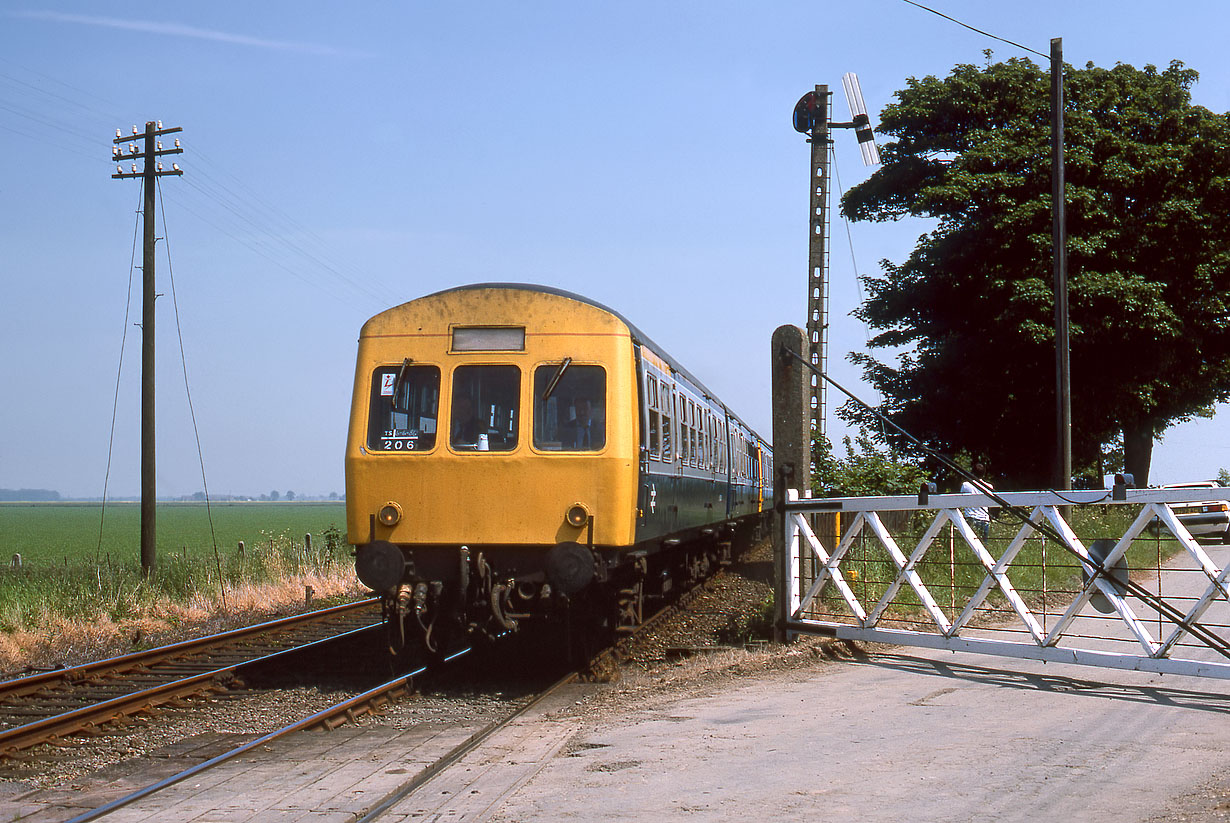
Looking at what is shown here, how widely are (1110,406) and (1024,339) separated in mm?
3767

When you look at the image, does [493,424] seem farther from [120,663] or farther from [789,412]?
[120,663]

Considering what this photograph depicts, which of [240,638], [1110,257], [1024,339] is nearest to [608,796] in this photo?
[240,638]

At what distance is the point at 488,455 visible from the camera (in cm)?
1040

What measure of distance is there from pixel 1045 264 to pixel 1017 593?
60.6ft

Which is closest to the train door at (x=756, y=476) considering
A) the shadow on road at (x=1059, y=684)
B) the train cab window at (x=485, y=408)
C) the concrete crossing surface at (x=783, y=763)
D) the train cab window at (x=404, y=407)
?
the shadow on road at (x=1059, y=684)

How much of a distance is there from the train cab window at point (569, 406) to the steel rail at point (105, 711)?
3.39m

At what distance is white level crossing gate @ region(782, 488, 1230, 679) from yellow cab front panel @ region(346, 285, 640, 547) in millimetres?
2139

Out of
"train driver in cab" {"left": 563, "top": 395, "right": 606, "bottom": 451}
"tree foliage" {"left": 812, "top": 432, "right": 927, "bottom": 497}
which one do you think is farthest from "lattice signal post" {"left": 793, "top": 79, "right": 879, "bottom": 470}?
"train driver in cab" {"left": 563, "top": 395, "right": 606, "bottom": 451}

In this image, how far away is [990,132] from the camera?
1287 inches

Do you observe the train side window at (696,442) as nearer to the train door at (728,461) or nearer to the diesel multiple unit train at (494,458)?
the train door at (728,461)

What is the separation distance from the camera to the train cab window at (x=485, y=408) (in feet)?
34.6

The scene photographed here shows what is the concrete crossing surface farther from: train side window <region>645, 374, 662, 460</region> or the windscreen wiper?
the windscreen wiper

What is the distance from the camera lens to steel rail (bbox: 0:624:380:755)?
8344mm

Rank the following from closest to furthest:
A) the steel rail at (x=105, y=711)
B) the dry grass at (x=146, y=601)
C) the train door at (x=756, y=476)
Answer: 1. the steel rail at (x=105, y=711)
2. the dry grass at (x=146, y=601)
3. the train door at (x=756, y=476)
